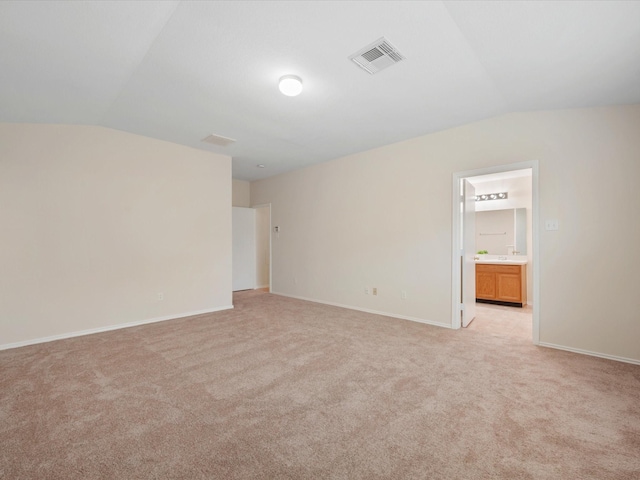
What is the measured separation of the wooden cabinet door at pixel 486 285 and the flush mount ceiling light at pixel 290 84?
485 centimetres

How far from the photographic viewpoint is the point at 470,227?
165 inches

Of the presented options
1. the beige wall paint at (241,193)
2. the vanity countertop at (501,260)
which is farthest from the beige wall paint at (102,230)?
the vanity countertop at (501,260)

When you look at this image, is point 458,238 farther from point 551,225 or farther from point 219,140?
point 219,140

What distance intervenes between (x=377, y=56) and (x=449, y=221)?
93.7 inches

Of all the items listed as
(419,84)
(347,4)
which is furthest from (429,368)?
(347,4)

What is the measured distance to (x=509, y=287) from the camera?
522 centimetres

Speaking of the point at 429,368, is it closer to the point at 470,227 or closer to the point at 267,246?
the point at 470,227

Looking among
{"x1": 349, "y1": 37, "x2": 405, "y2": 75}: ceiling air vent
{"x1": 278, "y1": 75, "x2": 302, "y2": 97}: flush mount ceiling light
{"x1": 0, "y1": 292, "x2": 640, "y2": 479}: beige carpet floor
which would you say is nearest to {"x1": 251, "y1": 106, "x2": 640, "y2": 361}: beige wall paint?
{"x1": 0, "y1": 292, "x2": 640, "y2": 479}: beige carpet floor

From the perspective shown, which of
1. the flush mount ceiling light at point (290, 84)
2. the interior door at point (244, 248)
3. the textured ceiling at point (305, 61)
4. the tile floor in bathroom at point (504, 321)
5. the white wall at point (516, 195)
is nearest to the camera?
the textured ceiling at point (305, 61)

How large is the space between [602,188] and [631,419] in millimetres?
2118

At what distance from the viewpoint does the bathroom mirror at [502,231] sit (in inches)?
226

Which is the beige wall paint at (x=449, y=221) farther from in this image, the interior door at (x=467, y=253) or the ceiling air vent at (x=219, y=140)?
the ceiling air vent at (x=219, y=140)

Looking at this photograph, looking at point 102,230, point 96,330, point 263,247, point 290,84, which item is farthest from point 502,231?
point 96,330

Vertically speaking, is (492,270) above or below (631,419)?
above
